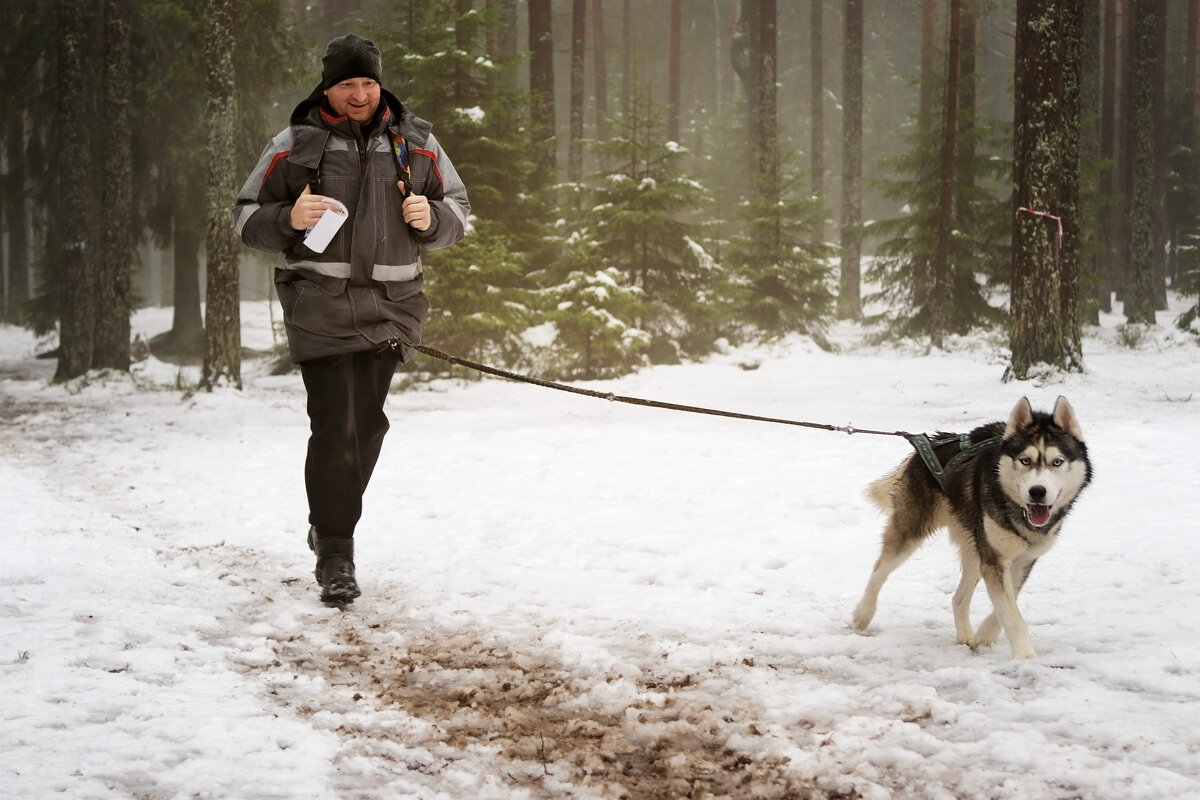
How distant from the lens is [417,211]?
15.7 ft

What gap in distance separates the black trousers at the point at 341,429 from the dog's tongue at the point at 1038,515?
3.24m

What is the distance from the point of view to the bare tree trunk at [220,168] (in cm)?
1312

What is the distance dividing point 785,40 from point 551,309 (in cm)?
4291

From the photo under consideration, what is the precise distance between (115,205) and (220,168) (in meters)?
3.91

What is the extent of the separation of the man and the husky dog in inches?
110

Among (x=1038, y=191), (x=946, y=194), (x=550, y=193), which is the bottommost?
(x=1038, y=191)

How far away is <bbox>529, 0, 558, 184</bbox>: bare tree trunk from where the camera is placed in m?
17.1

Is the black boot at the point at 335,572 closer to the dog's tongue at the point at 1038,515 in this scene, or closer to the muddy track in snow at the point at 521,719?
the muddy track in snow at the point at 521,719

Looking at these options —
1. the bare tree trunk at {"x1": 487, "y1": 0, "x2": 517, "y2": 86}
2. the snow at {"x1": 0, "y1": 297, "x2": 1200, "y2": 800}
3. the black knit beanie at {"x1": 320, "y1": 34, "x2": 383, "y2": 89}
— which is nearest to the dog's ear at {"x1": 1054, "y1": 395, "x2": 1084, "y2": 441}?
the snow at {"x1": 0, "y1": 297, "x2": 1200, "y2": 800}

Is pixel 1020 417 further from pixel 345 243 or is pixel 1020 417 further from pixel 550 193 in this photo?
pixel 550 193

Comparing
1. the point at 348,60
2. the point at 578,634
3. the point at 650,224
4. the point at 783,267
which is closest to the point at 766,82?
the point at 783,267

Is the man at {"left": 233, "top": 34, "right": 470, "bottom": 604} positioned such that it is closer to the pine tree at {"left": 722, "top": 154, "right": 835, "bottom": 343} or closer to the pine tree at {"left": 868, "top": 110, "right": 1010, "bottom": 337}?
the pine tree at {"left": 722, "top": 154, "right": 835, "bottom": 343}

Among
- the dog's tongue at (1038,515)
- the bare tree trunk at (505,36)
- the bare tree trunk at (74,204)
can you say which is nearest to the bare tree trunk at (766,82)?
the bare tree trunk at (505,36)

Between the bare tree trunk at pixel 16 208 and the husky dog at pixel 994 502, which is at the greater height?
the bare tree trunk at pixel 16 208
